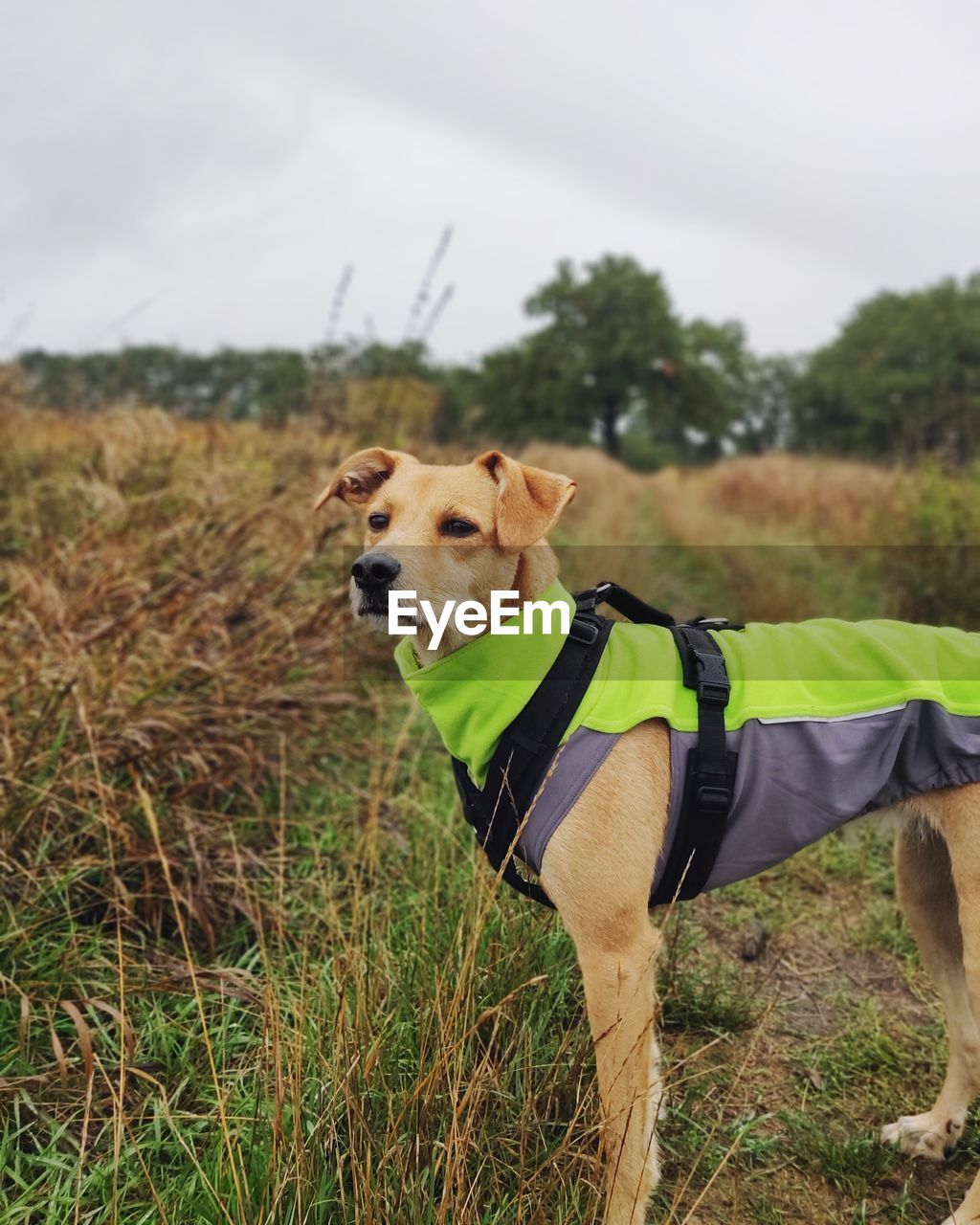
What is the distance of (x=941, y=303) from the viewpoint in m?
54.9

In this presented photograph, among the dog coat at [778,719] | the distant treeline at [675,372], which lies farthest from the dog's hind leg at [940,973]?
the distant treeline at [675,372]

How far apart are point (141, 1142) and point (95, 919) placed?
103cm

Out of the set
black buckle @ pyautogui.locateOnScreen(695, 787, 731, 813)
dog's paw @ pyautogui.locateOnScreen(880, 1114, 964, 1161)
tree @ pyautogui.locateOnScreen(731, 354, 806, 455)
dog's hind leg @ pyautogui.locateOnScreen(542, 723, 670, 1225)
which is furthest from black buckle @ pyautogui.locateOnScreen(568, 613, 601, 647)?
tree @ pyautogui.locateOnScreen(731, 354, 806, 455)

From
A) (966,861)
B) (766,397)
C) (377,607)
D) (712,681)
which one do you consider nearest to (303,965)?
(377,607)

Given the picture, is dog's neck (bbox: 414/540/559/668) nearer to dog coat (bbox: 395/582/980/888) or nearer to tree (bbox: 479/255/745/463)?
dog coat (bbox: 395/582/980/888)

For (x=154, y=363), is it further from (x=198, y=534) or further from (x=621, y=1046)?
(x=621, y=1046)

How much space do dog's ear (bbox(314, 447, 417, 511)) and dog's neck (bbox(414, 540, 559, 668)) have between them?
685mm

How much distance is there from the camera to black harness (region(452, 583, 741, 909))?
2.23m

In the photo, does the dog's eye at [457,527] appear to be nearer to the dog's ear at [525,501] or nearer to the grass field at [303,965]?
the dog's ear at [525,501]

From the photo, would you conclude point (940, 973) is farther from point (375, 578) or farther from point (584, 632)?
point (375, 578)

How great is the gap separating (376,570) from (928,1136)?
247 centimetres

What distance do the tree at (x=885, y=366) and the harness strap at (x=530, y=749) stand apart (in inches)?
1926

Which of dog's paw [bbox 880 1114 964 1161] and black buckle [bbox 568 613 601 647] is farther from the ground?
black buckle [bbox 568 613 601 647]

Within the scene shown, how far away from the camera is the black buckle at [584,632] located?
2.35m
